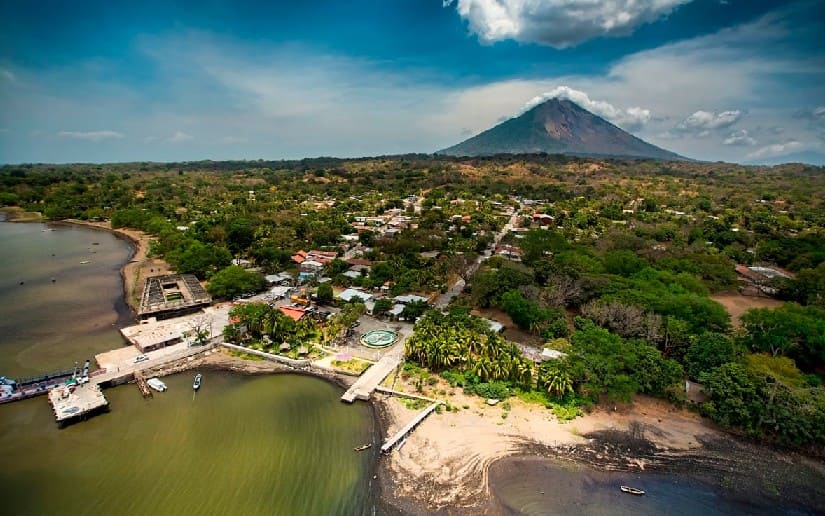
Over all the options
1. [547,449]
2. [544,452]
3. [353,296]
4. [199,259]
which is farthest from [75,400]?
[547,449]

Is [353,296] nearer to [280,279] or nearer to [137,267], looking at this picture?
[280,279]

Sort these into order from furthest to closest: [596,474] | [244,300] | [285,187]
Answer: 1. [285,187]
2. [244,300]
3. [596,474]

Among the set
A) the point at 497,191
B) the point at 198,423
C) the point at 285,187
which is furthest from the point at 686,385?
the point at 285,187

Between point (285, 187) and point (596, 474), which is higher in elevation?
point (285, 187)

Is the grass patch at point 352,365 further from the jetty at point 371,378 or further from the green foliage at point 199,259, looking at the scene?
the green foliage at point 199,259

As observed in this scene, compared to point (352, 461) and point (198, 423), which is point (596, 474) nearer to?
point (352, 461)

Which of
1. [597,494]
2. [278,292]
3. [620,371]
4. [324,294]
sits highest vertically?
[324,294]

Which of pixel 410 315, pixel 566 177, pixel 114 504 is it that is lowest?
pixel 114 504
